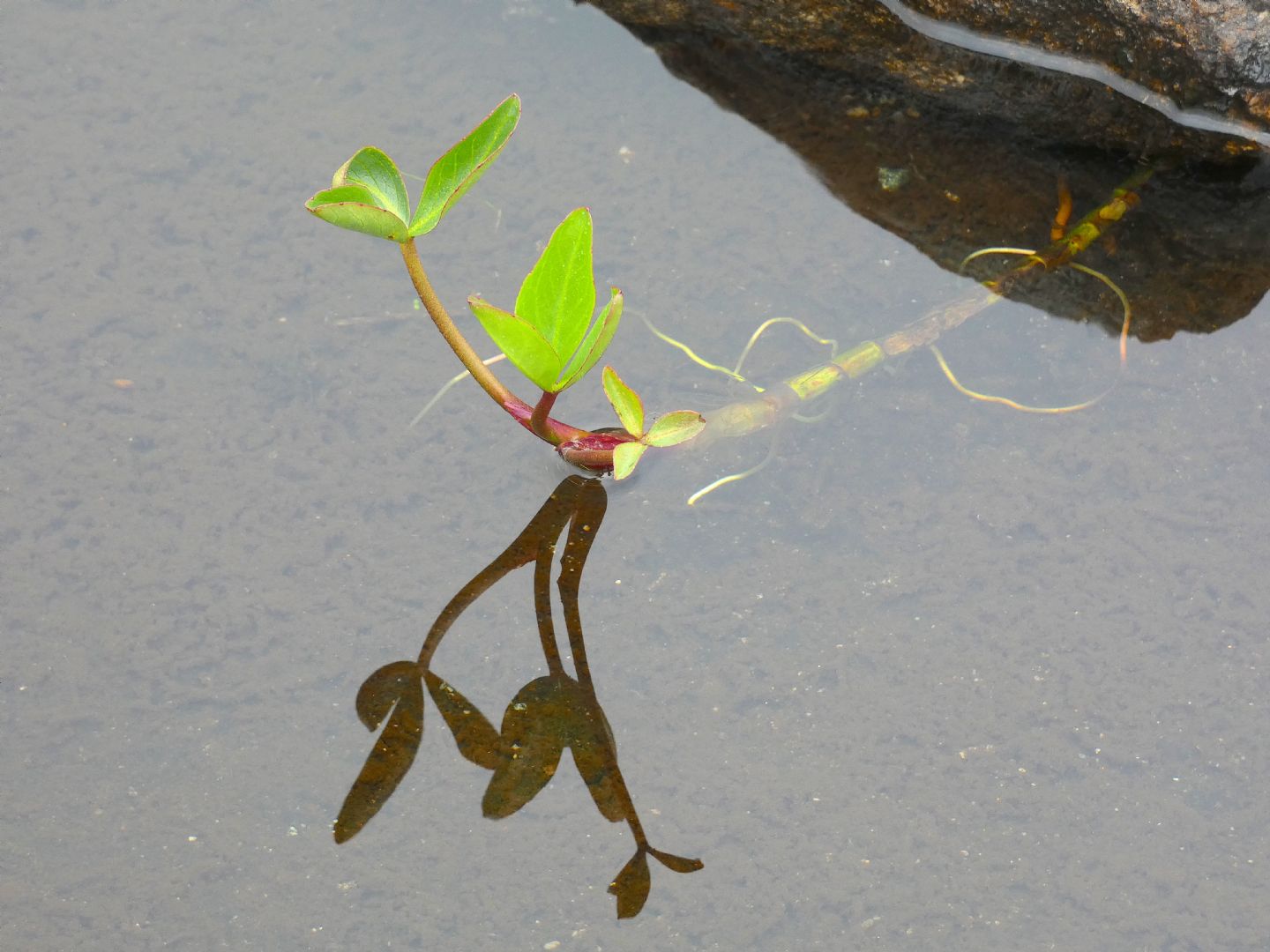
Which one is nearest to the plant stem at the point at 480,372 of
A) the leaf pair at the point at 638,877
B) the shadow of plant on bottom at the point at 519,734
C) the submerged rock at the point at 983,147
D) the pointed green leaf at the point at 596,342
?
the pointed green leaf at the point at 596,342

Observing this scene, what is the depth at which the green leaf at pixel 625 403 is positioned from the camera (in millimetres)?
2174

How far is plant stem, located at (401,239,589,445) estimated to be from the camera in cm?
214

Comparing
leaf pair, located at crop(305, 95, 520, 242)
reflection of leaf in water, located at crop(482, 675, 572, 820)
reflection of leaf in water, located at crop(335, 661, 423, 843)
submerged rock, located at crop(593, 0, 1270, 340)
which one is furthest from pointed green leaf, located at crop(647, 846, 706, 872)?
submerged rock, located at crop(593, 0, 1270, 340)

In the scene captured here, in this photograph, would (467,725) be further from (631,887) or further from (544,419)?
(544,419)

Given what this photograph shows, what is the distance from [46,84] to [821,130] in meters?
2.01

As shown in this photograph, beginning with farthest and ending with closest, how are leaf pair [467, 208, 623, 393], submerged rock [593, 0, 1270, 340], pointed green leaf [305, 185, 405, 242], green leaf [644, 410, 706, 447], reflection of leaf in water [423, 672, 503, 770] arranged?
submerged rock [593, 0, 1270, 340] → green leaf [644, 410, 706, 447] → reflection of leaf in water [423, 672, 503, 770] → leaf pair [467, 208, 623, 393] → pointed green leaf [305, 185, 405, 242]

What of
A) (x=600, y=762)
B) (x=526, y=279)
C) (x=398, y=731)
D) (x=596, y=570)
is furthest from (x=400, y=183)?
(x=600, y=762)

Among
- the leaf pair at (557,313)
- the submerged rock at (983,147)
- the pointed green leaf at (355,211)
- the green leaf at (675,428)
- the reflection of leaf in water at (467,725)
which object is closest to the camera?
the pointed green leaf at (355,211)

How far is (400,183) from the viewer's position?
6.70 feet

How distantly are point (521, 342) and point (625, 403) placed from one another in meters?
0.26

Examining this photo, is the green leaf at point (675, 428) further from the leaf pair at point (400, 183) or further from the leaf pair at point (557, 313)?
the leaf pair at point (400, 183)

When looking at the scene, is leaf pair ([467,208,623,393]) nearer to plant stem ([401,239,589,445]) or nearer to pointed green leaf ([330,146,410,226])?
plant stem ([401,239,589,445])

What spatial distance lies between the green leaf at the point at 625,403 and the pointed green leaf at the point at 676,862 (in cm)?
78

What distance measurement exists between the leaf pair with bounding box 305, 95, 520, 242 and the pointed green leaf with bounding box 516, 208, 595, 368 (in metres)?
0.18
